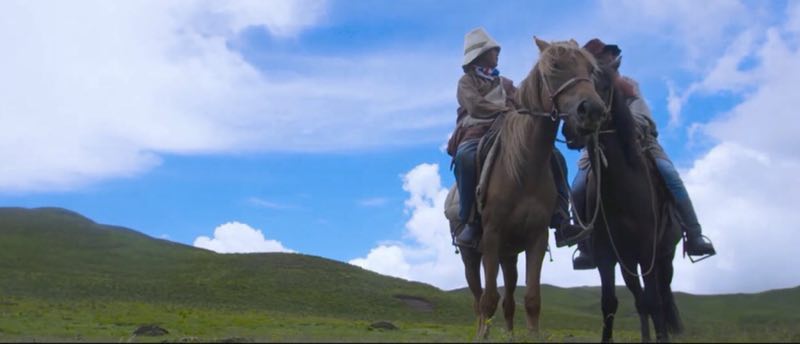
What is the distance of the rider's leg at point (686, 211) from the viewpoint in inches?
423

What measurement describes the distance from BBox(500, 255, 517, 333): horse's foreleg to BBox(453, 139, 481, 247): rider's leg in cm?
51

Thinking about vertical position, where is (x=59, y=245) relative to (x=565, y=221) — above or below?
above

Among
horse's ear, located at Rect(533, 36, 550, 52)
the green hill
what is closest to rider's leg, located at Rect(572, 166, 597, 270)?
horse's ear, located at Rect(533, 36, 550, 52)

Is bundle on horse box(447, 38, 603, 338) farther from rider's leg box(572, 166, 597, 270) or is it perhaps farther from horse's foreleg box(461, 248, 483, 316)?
horse's foreleg box(461, 248, 483, 316)

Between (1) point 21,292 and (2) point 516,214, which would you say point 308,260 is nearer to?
(1) point 21,292

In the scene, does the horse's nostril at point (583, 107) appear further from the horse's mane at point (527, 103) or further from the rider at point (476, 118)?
the rider at point (476, 118)

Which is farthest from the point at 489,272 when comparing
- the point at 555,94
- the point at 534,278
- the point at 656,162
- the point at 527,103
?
the point at 656,162

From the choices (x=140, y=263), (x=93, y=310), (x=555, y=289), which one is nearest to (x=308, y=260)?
(x=140, y=263)

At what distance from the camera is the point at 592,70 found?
32.2 feet

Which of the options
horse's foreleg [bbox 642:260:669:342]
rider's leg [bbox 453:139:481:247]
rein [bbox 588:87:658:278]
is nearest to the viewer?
horse's foreleg [bbox 642:260:669:342]

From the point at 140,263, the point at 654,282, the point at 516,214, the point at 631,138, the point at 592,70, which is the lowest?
the point at 654,282

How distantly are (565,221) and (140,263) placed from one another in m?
74.5

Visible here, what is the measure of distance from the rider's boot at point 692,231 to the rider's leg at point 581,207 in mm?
1178

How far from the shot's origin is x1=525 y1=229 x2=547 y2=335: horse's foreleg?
10453 mm
